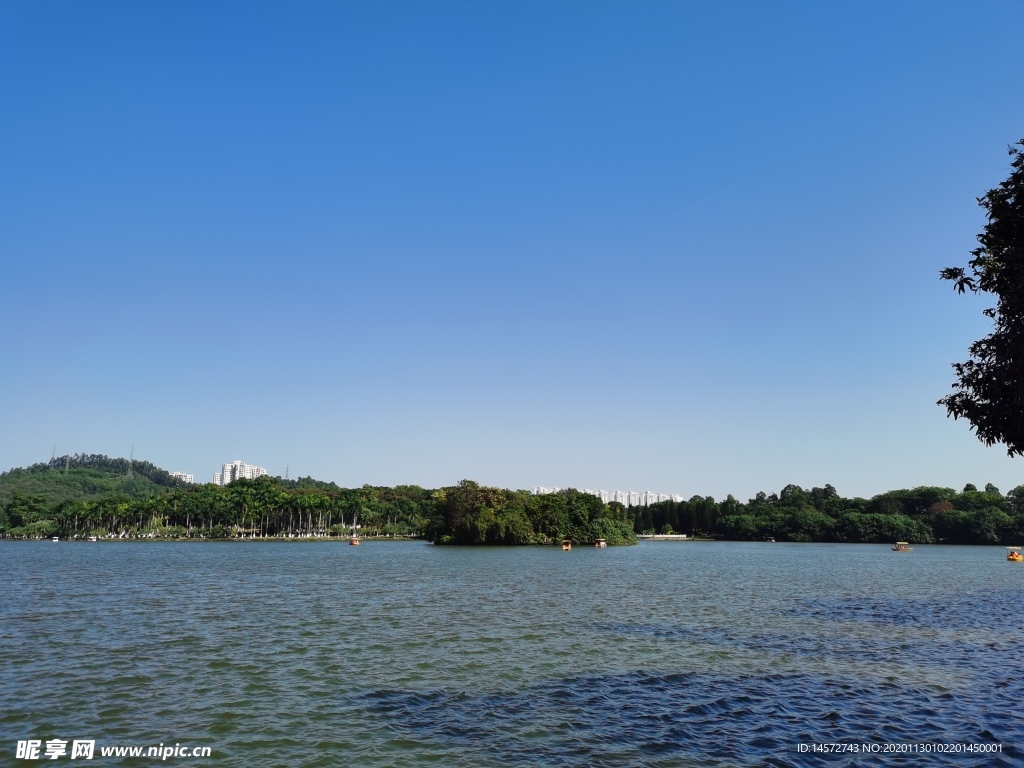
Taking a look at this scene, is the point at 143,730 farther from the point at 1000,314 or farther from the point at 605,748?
the point at 1000,314

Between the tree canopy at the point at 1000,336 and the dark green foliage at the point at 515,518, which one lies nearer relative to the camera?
the tree canopy at the point at 1000,336

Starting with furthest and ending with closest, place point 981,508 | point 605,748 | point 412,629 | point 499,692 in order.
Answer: point 981,508, point 412,629, point 499,692, point 605,748

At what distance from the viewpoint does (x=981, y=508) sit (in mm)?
192750

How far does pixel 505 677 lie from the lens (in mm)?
20844

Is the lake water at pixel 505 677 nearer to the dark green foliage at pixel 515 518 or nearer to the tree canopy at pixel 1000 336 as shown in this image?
the tree canopy at pixel 1000 336

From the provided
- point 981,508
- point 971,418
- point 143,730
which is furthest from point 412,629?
point 981,508

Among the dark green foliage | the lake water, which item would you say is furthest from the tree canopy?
the dark green foliage

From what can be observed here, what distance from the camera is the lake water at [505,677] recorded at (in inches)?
584

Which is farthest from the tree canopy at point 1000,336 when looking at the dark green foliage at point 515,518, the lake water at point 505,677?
the dark green foliage at point 515,518

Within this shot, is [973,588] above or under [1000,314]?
under

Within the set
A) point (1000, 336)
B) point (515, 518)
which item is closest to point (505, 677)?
point (1000, 336)

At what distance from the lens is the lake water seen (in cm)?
1484

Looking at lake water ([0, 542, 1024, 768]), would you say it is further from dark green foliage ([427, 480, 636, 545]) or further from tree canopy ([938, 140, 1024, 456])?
dark green foliage ([427, 480, 636, 545])

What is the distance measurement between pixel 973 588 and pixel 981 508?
166 metres
